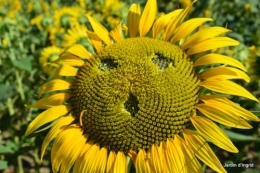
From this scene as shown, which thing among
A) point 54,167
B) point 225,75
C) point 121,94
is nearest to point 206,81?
point 225,75

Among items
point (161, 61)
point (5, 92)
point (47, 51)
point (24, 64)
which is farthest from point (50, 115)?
point (47, 51)

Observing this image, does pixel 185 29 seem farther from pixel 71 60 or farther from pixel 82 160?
pixel 82 160

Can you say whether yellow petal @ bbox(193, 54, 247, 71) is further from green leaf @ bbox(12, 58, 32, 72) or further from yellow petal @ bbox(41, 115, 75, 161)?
green leaf @ bbox(12, 58, 32, 72)

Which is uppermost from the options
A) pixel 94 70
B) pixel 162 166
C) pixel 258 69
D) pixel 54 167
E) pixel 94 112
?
pixel 258 69

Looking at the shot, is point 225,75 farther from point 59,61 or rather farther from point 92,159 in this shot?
point 59,61

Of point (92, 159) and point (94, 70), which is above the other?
point (94, 70)

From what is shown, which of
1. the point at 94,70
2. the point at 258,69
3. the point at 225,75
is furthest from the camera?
the point at 258,69

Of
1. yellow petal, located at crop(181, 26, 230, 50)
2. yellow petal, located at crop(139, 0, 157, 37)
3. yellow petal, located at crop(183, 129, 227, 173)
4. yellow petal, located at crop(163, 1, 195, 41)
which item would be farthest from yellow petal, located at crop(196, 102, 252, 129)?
yellow petal, located at crop(139, 0, 157, 37)
